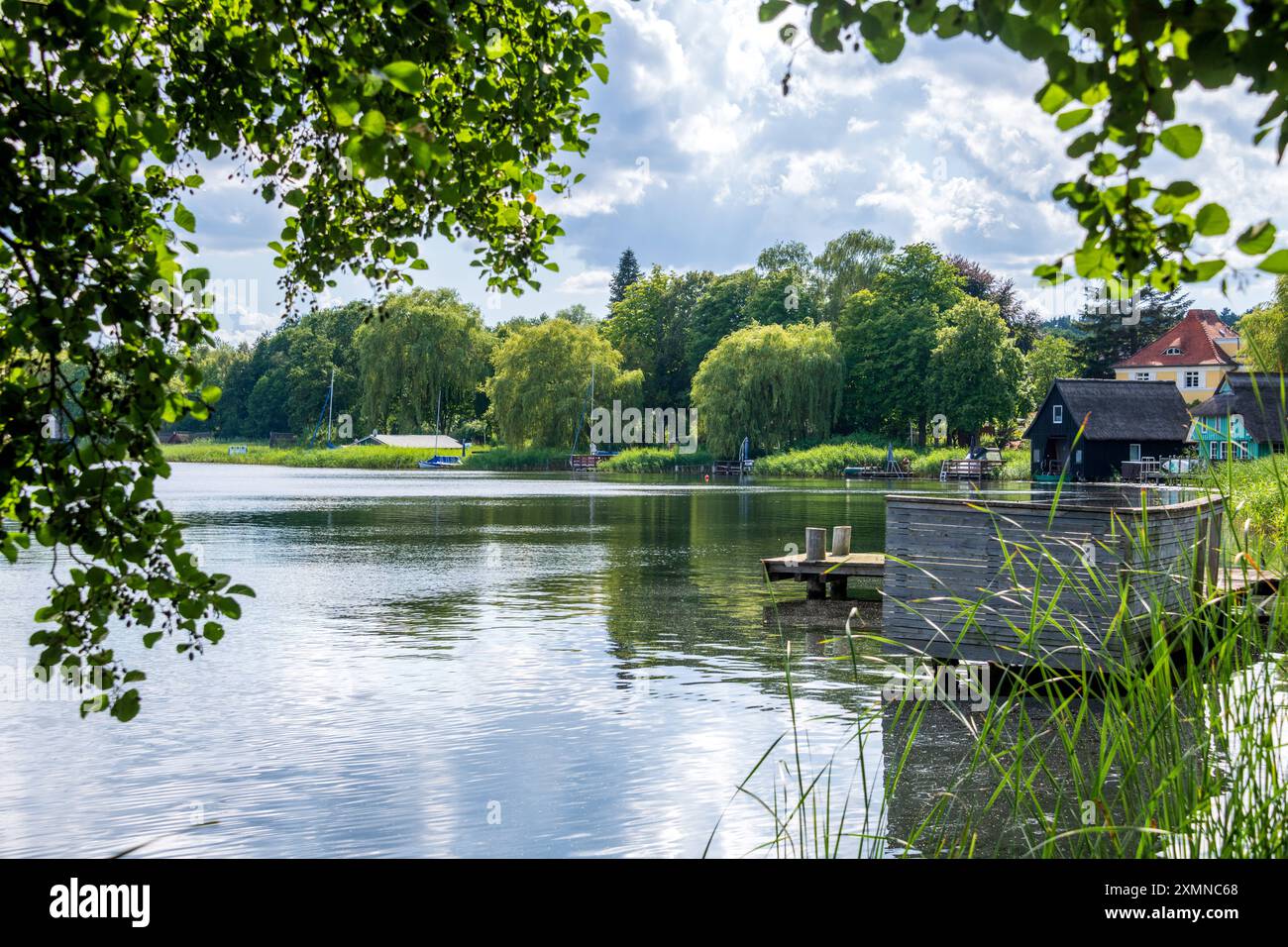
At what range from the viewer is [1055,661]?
1128 cm

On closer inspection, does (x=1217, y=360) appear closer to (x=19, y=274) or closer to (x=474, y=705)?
(x=474, y=705)

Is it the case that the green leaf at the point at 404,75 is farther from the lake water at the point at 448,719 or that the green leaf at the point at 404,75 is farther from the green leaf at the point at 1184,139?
the lake water at the point at 448,719

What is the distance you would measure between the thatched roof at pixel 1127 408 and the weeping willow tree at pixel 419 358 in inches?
1546

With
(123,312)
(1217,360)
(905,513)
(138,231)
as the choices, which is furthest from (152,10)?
(1217,360)

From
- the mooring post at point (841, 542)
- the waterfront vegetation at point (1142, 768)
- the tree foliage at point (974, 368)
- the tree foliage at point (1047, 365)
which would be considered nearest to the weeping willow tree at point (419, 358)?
the tree foliage at point (974, 368)

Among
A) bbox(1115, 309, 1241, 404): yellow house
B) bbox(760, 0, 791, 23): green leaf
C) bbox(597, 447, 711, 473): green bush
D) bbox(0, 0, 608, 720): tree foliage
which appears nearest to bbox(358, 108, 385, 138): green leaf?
bbox(0, 0, 608, 720): tree foliage

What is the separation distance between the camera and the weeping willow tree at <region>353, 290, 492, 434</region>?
79500 mm

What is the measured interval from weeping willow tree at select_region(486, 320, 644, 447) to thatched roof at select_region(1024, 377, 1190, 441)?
92.4ft

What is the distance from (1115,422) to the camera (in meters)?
59.7

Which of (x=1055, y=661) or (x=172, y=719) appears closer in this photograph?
(x=172, y=719)

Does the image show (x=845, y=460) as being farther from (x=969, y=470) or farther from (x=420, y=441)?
(x=420, y=441)

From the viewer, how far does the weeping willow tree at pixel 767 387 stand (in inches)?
2675

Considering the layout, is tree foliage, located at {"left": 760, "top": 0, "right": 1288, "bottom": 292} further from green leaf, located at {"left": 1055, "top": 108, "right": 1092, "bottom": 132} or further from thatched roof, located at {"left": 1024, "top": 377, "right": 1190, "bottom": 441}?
thatched roof, located at {"left": 1024, "top": 377, "right": 1190, "bottom": 441}
